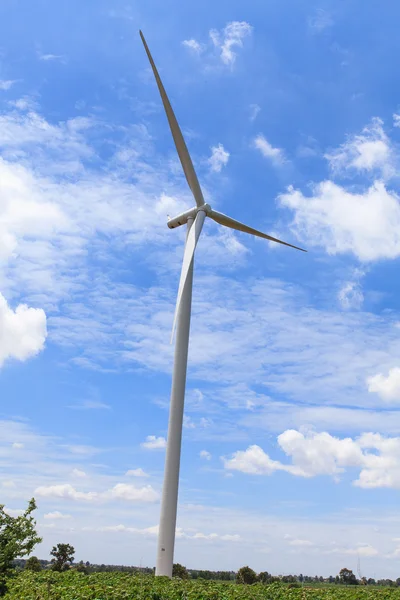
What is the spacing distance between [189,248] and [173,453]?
11.3m

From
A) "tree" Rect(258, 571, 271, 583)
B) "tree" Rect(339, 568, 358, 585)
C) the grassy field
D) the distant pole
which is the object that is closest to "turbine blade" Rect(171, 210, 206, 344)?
the distant pole

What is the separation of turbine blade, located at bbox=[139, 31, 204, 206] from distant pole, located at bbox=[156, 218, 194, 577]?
8234mm

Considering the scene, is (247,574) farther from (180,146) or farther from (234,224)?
(180,146)

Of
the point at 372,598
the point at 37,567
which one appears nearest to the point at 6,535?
the point at 372,598

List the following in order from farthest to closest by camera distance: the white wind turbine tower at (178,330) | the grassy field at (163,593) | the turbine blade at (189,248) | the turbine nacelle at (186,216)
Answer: the turbine nacelle at (186,216) → the turbine blade at (189,248) → the white wind turbine tower at (178,330) → the grassy field at (163,593)

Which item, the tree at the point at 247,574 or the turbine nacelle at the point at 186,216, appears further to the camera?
the tree at the point at 247,574

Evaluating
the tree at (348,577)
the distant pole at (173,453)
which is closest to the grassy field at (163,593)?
the distant pole at (173,453)

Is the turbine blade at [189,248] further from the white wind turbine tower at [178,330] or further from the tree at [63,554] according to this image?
the tree at [63,554]

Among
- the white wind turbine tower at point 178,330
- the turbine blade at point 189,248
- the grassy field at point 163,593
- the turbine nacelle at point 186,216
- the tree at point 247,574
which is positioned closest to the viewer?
the grassy field at point 163,593

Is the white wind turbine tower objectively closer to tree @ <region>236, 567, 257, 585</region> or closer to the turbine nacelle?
the turbine nacelle

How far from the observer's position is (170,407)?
27.9m

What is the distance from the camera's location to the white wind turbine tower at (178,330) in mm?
25859

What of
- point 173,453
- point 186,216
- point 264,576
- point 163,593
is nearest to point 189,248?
point 186,216

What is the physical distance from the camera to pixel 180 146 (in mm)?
35000
